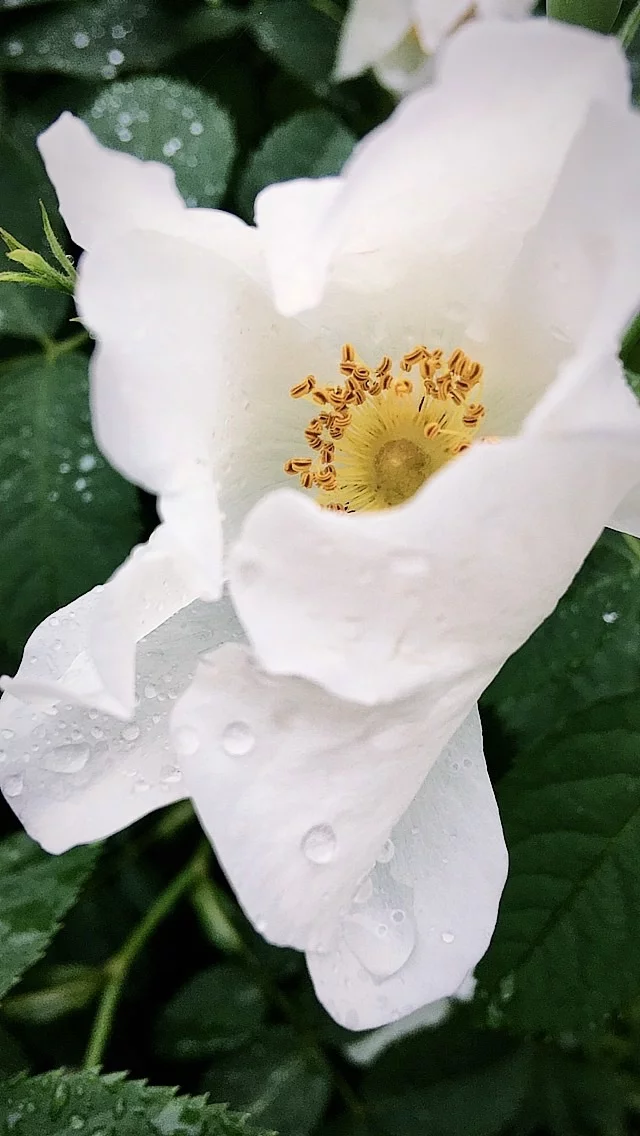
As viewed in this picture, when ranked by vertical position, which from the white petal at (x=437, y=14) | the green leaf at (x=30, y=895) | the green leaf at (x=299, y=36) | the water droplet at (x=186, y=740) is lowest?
the green leaf at (x=30, y=895)

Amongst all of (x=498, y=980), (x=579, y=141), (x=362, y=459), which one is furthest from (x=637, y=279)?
(x=498, y=980)

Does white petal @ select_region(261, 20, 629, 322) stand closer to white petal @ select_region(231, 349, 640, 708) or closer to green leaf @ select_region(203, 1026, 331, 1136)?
white petal @ select_region(231, 349, 640, 708)

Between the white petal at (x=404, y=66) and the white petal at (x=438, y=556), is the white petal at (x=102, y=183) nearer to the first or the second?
the white petal at (x=438, y=556)

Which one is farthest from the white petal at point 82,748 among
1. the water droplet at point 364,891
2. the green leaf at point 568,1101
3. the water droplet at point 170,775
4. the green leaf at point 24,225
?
the green leaf at point 568,1101

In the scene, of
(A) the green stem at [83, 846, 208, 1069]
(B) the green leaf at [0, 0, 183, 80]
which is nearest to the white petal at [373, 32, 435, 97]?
(B) the green leaf at [0, 0, 183, 80]

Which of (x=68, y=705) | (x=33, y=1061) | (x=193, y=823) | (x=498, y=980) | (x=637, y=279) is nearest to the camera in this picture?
(x=637, y=279)

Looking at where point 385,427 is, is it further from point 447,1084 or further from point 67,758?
point 447,1084

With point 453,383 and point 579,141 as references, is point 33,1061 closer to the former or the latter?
Result: point 453,383
